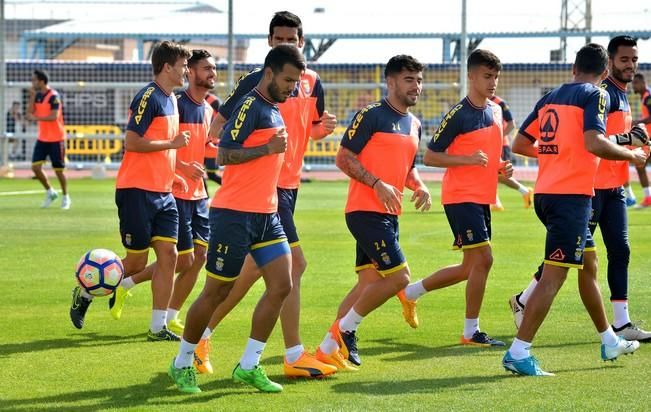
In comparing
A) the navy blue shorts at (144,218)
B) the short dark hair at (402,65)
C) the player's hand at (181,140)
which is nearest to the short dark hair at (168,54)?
the player's hand at (181,140)

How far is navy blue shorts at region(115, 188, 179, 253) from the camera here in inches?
380

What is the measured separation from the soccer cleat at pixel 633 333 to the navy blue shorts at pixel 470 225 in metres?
1.24

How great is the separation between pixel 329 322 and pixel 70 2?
3989 cm

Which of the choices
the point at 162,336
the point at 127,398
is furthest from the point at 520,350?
the point at 162,336

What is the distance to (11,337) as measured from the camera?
9.45 meters

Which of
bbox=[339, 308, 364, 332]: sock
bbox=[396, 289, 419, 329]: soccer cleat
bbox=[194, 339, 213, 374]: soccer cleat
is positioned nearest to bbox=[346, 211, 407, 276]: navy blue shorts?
bbox=[339, 308, 364, 332]: sock

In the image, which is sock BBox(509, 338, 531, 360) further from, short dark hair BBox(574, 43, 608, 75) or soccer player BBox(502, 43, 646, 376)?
short dark hair BBox(574, 43, 608, 75)

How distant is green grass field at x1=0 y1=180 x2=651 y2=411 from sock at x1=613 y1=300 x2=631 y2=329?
9.2 inches

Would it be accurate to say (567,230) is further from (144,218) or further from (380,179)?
(144,218)

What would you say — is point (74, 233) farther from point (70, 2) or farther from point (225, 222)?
point (70, 2)

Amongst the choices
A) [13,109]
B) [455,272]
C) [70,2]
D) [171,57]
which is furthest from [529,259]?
[70,2]

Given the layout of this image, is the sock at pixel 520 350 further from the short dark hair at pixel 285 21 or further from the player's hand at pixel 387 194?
the short dark hair at pixel 285 21

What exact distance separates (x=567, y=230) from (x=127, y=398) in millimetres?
3094

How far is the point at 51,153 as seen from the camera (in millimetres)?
22719
